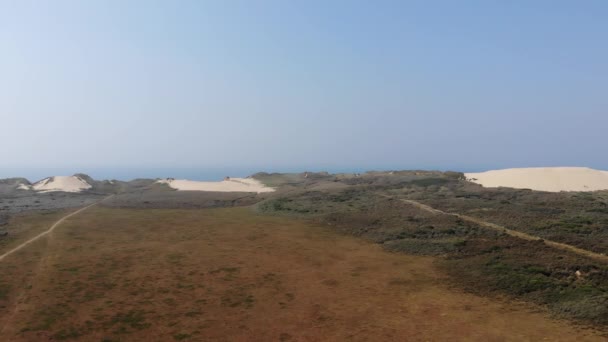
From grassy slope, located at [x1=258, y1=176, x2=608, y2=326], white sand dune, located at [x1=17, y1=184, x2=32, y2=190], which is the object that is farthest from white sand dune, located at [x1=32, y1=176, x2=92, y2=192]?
grassy slope, located at [x1=258, y1=176, x2=608, y2=326]

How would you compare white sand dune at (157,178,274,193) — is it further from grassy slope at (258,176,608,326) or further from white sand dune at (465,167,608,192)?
white sand dune at (465,167,608,192)

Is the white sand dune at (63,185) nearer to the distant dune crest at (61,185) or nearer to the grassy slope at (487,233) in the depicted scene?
the distant dune crest at (61,185)

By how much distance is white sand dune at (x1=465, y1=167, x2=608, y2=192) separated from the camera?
5856cm

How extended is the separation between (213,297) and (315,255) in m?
9.39

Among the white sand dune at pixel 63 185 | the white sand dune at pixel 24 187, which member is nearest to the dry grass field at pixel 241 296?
the white sand dune at pixel 63 185

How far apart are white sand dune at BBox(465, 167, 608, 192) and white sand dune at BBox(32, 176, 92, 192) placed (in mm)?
72728

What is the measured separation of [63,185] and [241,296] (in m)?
73.4

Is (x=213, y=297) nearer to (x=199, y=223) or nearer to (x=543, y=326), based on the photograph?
(x=543, y=326)

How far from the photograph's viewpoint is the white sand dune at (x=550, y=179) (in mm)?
58562

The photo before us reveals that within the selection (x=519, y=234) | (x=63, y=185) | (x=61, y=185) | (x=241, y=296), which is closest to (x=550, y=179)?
Answer: (x=519, y=234)

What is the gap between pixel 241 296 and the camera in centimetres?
1952

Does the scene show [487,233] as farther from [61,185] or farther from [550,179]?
[61,185]

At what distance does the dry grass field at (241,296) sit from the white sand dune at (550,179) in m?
43.6

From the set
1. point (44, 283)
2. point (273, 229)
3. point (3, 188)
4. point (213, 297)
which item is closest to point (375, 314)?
point (213, 297)
